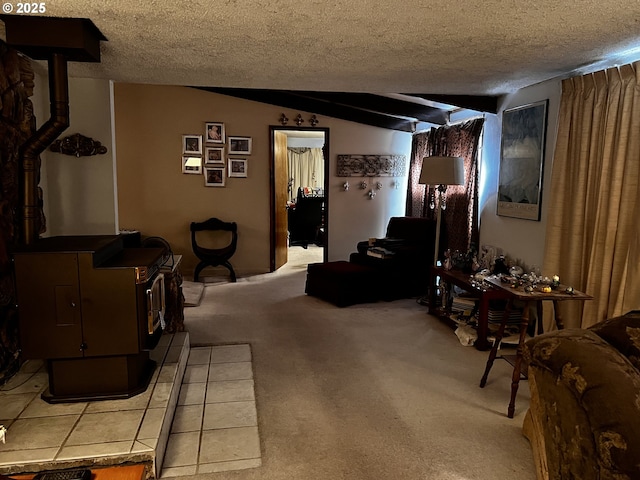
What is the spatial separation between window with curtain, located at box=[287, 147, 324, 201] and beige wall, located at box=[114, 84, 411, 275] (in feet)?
16.7

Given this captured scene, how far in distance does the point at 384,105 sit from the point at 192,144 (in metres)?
2.54

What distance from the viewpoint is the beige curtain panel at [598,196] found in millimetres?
2715

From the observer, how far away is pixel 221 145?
5961 millimetres

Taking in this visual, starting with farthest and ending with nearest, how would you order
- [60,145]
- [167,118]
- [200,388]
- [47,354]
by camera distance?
[167,118] → [60,145] → [200,388] → [47,354]

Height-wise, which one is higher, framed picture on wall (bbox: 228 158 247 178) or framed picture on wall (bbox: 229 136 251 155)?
framed picture on wall (bbox: 229 136 251 155)

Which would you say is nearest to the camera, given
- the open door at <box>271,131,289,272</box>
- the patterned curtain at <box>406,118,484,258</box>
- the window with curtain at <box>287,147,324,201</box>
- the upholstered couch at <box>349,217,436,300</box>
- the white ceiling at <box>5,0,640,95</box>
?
the white ceiling at <box>5,0,640,95</box>

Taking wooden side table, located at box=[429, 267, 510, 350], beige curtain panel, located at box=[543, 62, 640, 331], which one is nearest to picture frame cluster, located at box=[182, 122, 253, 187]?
wooden side table, located at box=[429, 267, 510, 350]

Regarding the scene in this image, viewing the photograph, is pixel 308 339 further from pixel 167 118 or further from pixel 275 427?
pixel 167 118

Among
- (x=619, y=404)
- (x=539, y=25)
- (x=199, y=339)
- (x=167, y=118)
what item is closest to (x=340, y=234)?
(x=167, y=118)

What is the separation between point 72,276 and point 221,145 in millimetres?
4075

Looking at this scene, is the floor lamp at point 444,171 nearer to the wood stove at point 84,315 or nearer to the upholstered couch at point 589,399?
the upholstered couch at point 589,399

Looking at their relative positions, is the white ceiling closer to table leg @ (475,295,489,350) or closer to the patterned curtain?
the patterned curtain

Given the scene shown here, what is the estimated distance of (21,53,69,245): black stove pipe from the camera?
98.9 inches

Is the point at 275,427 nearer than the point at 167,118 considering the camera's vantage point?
Yes
